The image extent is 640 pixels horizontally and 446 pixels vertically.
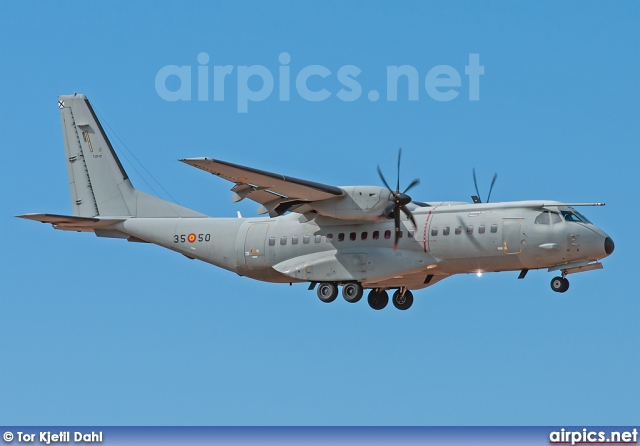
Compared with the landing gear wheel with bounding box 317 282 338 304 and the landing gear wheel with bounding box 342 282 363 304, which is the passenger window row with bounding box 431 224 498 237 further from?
the landing gear wheel with bounding box 317 282 338 304

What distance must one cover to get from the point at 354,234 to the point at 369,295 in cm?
291

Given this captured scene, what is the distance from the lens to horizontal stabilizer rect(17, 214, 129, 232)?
42688mm

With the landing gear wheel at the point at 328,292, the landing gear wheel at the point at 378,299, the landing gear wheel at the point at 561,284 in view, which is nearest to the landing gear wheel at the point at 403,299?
the landing gear wheel at the point at 378,299

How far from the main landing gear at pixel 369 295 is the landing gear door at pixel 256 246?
6.20 ft

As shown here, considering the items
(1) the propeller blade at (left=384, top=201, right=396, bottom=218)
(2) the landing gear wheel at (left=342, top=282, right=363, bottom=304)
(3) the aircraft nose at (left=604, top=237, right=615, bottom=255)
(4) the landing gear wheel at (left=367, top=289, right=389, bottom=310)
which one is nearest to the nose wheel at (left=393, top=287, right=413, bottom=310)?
(4) the landing gear wheel at (left=367, top=289, right=389, bottom=310)

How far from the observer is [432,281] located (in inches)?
1660

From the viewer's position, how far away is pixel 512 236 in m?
39.5

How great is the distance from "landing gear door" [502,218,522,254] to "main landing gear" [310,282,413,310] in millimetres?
4503

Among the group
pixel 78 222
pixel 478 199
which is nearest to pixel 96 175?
pixel 78 222

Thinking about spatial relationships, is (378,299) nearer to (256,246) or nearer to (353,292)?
(353,292)

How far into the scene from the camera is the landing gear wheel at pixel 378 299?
43.3m

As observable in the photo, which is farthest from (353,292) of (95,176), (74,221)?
(95,176)

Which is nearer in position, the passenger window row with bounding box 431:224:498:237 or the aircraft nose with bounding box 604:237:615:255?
the aircraft nose with bounding box 604:237:615:255

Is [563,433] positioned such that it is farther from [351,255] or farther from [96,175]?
[96,175]
